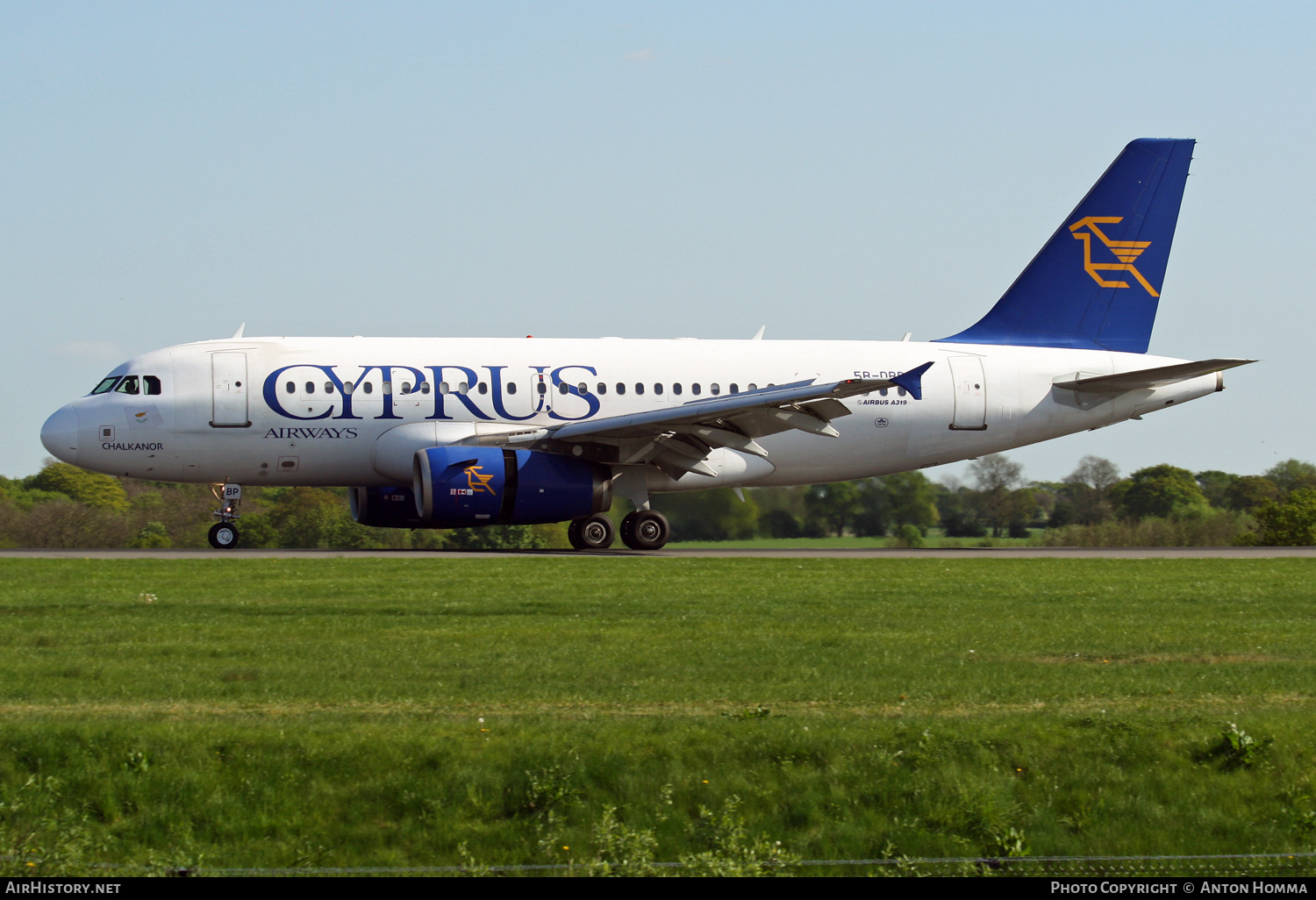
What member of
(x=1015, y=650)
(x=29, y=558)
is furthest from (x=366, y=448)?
(x=1015, y=650)

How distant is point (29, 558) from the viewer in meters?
21.5

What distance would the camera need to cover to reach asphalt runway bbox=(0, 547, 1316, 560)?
76.4 ft

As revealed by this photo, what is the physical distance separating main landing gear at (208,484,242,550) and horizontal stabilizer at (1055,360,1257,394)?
17.1 meters

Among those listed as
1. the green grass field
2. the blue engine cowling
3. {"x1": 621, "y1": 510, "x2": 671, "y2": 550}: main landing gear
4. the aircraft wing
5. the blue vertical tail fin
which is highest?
the blue vertical tail fin

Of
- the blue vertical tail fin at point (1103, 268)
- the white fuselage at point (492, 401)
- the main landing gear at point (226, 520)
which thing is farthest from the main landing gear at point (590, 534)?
the blue vertical tail fin at point (1103, 268)

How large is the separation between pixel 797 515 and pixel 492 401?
8453 millimetres

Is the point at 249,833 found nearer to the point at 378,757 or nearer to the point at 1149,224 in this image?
the point at 378,757

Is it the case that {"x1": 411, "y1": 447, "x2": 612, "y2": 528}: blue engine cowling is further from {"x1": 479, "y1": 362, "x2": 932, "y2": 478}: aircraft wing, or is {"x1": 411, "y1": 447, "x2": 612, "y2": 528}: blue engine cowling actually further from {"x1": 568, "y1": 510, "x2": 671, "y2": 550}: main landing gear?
{"x1": 568, "y1": 510, "x2": 671, "y2": 550}: main landing gear

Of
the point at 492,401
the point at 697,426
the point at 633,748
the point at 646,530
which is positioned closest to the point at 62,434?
the point at 492,401

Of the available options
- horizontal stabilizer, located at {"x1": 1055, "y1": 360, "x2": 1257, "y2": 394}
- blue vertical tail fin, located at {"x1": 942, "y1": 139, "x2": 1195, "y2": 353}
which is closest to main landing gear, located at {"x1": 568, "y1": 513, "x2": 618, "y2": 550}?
blue vertical tail fin, located at {"x1": 942, "y1": 139, "x2": 1195, "y2": 353}

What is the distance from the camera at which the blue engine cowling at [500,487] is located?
23.6m

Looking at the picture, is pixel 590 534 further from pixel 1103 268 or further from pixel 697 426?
pixel 1103 268

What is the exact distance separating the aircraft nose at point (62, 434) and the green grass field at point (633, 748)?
13.1 metres

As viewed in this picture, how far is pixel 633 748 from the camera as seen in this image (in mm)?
9500
